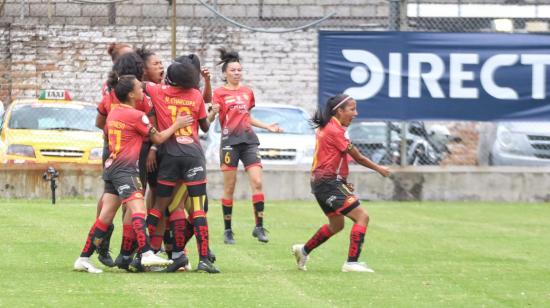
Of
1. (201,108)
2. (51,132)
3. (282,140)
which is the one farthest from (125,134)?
(282,140)

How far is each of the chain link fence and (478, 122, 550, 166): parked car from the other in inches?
0.6

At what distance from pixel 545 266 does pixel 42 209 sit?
7241 millimetres

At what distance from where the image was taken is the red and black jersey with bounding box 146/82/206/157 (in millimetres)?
11930

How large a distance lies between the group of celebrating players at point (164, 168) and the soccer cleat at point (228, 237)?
181 cm

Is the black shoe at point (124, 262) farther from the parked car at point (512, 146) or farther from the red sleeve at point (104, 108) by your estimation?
the parked car at point (512, 146)

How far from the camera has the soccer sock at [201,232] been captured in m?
11.8

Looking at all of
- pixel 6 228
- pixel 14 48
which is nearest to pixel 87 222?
pixel 6 228

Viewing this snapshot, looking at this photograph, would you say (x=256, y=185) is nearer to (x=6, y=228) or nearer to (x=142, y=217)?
(x=6, y=228)

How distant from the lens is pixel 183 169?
1193 cm

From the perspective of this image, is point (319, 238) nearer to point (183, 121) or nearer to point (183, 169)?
point (183, 169)

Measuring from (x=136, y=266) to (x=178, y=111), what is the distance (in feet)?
4.35

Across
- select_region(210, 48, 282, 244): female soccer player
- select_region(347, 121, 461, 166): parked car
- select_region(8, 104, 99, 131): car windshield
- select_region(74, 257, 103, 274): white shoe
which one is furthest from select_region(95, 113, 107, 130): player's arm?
select_region(347, 121, 461, 166): parked car

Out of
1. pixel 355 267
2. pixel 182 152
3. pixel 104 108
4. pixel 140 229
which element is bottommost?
pixel 355 267

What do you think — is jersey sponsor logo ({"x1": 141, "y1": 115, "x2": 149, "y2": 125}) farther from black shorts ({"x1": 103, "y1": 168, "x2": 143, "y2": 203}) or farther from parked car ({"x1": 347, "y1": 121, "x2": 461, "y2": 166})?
parked car ({"x1": 347, "y1": 121, "x2": 461, "y2": 166})
